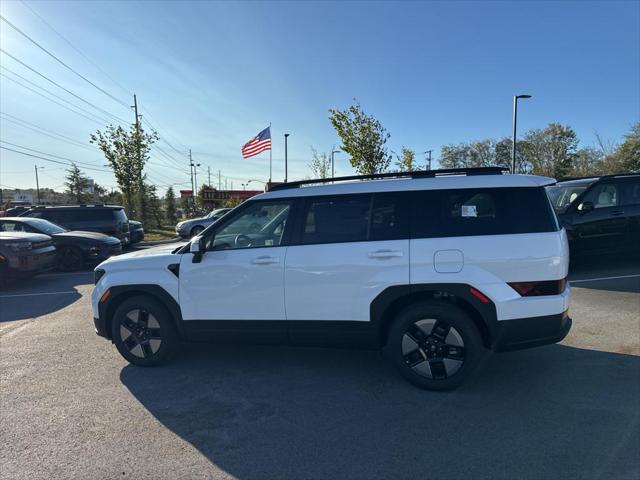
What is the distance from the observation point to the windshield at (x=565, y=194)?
28.6 ft

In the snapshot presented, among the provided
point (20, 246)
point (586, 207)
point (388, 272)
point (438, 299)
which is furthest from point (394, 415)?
point (20, 246)

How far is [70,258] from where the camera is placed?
Answer: 1134 cm

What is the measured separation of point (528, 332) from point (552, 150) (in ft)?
154

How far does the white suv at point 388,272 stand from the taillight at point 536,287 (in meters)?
0.01

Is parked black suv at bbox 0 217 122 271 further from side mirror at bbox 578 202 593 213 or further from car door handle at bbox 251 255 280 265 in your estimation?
side mirror at bbox 578 202 593 213

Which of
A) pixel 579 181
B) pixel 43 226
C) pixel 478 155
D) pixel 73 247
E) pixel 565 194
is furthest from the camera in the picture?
pixel 478 155

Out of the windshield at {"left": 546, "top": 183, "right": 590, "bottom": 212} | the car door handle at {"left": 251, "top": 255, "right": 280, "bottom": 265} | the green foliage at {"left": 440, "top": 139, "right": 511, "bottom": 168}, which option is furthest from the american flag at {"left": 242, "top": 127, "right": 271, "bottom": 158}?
the green foliage at {"left": 440, "top": 139, "right": 511, "bottom": 168}

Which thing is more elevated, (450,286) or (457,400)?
(450,286)

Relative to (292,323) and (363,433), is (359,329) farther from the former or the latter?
(363,433)

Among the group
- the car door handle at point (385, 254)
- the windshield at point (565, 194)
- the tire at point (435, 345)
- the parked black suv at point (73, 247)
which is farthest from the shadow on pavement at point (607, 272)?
the parked black suv at point (73, 247)

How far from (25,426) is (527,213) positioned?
464 centimetres

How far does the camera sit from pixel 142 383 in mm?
4016

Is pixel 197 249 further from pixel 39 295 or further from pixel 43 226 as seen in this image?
pixel 43 226

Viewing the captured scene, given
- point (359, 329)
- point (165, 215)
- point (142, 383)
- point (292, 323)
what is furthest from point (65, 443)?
point (165, 215)
